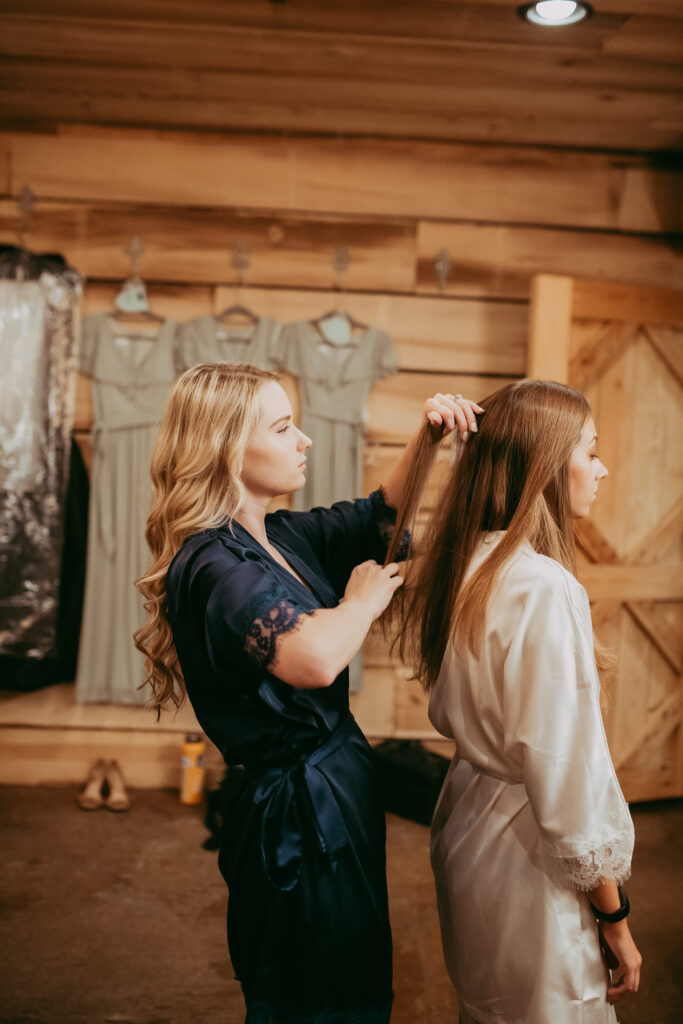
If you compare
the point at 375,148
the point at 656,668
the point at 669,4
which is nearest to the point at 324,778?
the point at 669,4

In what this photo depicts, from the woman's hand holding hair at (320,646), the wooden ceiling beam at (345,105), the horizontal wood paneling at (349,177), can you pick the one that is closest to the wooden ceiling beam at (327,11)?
the wooden ceiling beam at (345,105)

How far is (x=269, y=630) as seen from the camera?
3.81ft

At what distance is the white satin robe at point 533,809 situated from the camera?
3.83 feet

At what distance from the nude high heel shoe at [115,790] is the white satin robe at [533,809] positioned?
2214 mm

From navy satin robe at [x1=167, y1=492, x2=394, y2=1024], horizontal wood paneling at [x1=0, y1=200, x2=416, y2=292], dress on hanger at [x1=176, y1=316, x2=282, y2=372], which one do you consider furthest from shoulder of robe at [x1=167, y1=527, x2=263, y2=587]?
horizontal wood paneling at [x1=0, y1=200, x2=416, y2=292]

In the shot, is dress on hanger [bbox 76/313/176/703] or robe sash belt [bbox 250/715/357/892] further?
dress on hanger [bbox 76/313/176/703]

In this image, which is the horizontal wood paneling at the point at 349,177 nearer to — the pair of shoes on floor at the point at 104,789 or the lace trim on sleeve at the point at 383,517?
the lace trim on sleeve at the point at 383,517

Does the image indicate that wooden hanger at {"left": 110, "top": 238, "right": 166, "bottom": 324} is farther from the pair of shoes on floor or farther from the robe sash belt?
the robe sash belt

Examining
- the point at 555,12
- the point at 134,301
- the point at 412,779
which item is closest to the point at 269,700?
the point at 555,12

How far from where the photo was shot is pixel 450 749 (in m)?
3.61

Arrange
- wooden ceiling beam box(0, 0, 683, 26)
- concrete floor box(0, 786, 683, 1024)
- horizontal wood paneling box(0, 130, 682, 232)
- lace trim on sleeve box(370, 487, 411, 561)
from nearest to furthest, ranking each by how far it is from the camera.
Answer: lace trim on sleeve box(370, 487, 411, 561), concrete floor box(0, 786, 683, 1024), wooden ceiling beam box(0, 0, 683, 26), horizontal wood paneling box(0, 130, 682, 232)

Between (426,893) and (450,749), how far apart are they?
919mm

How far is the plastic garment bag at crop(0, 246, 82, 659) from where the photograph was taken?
333 centimetres

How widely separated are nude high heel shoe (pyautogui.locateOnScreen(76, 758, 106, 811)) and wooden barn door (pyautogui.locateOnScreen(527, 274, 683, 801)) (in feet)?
6.62
